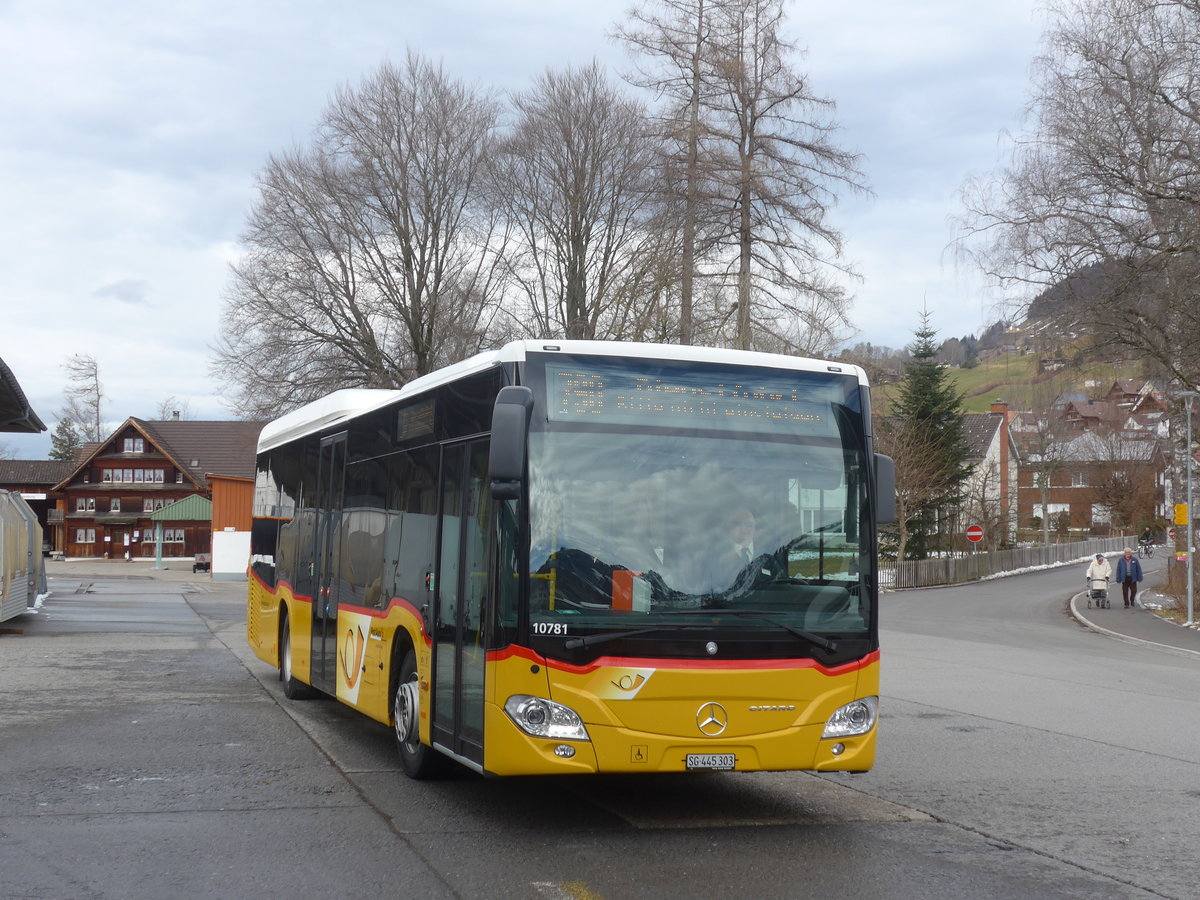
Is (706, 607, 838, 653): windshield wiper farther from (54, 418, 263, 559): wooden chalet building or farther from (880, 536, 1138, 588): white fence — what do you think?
(54, 418, 263, 559): wooden chalet building

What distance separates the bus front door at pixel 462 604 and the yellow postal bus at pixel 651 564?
0.7 inches

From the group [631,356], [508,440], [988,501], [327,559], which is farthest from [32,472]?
[508,440]

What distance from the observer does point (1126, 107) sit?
27.1 m

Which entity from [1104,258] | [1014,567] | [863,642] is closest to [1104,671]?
[1104,258]

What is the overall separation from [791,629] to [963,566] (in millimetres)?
55216

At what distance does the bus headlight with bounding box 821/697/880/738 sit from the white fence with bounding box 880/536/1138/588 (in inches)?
1856

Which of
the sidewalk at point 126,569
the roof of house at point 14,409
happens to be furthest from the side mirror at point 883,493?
the sidewalk at point 126,569

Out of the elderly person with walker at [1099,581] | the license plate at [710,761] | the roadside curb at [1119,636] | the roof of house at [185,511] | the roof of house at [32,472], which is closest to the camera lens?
the license plate at [710,761]

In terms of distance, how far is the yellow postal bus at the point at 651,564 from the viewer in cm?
709

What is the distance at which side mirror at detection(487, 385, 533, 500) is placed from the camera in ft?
22.5

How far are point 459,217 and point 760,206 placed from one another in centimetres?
1091

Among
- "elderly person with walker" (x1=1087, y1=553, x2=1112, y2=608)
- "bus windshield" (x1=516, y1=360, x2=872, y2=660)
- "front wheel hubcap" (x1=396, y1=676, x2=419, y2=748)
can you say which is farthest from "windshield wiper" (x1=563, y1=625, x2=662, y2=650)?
"elderly person with walker" (x1=1087, y1=553, x2=1112, y2=608)

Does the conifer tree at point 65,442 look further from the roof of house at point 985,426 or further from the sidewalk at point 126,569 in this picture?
the roof of house at point 985,426

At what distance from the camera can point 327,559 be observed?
11711 millimetres
